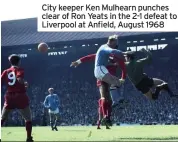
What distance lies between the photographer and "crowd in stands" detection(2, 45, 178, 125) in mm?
31859

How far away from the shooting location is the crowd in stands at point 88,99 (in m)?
31.9

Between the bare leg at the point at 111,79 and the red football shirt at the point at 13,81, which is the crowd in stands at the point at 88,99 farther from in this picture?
the red football shirt at the point at 13,81

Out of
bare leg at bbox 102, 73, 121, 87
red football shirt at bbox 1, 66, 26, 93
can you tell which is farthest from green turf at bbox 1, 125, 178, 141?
red football shirt at bbox 1, 66, 26, 93

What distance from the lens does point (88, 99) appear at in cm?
3534

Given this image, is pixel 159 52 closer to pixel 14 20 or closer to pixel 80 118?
pixel 80 118

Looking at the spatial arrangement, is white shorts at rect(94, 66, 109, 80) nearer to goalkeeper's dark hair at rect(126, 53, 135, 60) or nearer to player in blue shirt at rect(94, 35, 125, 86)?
player in blue shirt at rect(94, 35, 125, 86)

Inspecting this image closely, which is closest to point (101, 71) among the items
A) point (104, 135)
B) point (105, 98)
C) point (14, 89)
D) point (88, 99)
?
point (105, 98)

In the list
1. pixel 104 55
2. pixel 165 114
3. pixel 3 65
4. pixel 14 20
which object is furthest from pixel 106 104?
pixel 14 20

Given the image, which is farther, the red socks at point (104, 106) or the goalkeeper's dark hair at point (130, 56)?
the goalkeeper's dark hair at point (130, 56)

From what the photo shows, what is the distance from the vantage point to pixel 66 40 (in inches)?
1439

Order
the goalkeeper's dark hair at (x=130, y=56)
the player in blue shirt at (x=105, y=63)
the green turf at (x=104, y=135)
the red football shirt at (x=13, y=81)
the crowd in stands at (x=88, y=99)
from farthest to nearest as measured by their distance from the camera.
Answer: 1. the crowd in stands at (x=88, y=99)
2. the goalkeeper's dark hair at (x=130, y=56)
3. the player in blue shirt at (x=105, y=63)
4. the green turf at (x=104, y=135)
5. the red football shirt at (x=13, y=81)

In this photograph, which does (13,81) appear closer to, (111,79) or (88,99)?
(111,79)

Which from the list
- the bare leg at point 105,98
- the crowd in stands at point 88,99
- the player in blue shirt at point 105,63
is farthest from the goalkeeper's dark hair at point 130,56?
the crowd in stands at point 88,99

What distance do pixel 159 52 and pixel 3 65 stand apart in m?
15.2
